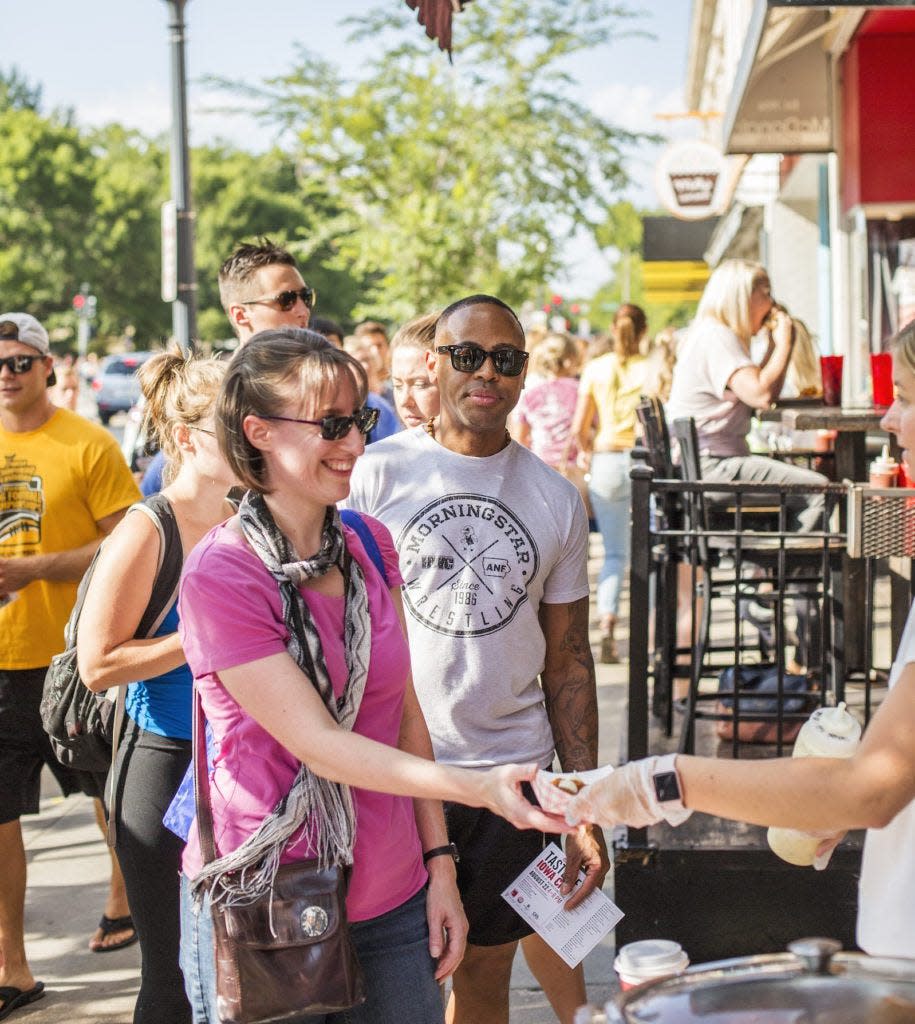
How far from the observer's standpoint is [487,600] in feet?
10.7

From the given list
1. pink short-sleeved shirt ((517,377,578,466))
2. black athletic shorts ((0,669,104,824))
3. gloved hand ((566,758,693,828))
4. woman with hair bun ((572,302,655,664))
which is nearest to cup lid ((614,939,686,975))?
gloved hand ((566,758,693,828))

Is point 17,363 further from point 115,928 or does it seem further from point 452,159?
point 452,159

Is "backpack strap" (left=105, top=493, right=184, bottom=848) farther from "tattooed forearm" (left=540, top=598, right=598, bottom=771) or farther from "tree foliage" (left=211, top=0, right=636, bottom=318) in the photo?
"tree foliage" (left=211, top=0, right=636, bottom=318)

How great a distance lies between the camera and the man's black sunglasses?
3.39 meters

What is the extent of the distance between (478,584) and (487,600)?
4cm

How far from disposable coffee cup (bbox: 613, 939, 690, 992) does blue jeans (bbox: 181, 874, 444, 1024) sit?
39 centimetres

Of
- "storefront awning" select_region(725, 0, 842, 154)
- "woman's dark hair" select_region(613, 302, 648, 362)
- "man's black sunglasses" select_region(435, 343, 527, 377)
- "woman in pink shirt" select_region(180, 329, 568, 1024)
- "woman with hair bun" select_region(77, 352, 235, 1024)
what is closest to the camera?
"woman in pink shirt" select_region(180, 329, 568, 1024)

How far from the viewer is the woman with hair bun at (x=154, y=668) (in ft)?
10.7

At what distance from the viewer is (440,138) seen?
2086 cm

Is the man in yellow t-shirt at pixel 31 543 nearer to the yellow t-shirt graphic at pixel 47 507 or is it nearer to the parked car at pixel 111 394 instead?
the yellow t-shirt graphic at pixel 47 507

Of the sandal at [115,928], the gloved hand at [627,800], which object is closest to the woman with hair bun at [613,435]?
the sandal at [115,928]

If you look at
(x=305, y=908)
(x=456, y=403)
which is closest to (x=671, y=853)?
(x=456, y=403)

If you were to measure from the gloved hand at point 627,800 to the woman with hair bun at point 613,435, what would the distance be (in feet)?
23.1

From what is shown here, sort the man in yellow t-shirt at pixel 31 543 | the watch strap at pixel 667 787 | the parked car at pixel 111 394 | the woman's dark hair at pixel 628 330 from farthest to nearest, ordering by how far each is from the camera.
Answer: the parked car at pixel 111 394 → the woman's dark hair at pixel 628 330 → the man in yellow t-shirt at pixel 31 543 → the watch strap at pixel 667 787
